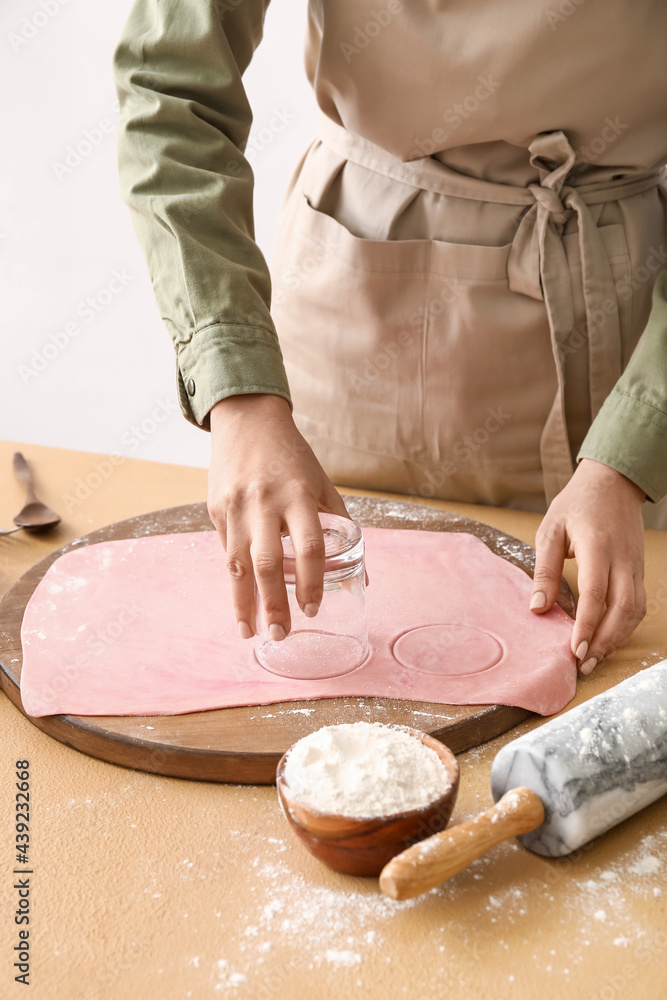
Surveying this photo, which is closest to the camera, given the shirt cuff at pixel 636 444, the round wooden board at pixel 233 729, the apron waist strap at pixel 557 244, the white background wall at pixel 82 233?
the round wooden board at pixel 233 729

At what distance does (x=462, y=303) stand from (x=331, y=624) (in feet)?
1.74

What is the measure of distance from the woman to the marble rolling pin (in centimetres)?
24

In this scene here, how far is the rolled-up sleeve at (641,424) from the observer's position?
1061 millimetres

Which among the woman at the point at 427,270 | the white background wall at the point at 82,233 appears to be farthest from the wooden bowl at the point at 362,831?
the white background wall at the point at 82,233

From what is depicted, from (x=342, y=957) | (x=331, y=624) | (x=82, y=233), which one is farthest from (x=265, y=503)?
(x=82, y=233)

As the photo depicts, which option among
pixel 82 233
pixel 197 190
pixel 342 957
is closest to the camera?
pixel 342 957

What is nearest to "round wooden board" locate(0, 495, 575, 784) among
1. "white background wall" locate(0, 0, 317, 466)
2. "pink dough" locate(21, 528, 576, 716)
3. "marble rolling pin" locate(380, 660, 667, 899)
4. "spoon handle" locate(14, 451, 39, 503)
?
"pink dough" locate(21, 528, 576, 716)

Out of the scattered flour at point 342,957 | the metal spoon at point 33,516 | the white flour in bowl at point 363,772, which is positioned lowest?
the metal spoon at point 33,516

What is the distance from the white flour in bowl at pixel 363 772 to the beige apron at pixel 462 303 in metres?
0.70

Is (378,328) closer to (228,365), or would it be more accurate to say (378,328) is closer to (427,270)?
(427,270)

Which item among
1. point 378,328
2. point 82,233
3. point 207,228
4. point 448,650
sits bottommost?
point 448,650

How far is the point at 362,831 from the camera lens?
63 centimetres

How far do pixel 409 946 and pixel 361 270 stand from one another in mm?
914

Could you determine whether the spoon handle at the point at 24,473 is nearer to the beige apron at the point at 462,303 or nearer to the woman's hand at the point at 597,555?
the beige apron at the point at 462,303
